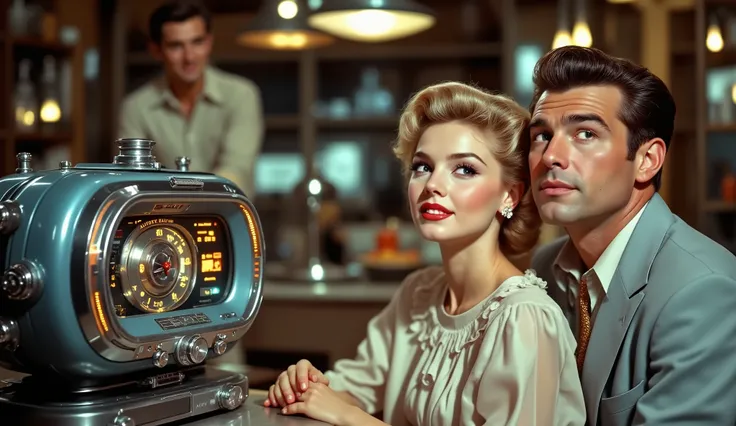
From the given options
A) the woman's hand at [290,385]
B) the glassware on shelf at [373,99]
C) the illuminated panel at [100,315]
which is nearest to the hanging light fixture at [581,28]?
the glassware on shelf at [373,99]

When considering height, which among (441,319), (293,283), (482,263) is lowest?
(293,283)

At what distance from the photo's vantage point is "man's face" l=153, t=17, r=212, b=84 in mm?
3115

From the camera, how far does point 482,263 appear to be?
1.62 meters

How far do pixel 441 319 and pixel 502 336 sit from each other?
0.25m

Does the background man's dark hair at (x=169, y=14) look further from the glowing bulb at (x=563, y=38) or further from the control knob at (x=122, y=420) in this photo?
the control knob at (x=122, y=420)

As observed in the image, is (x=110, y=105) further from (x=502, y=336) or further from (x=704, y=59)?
(x=502, y=336)

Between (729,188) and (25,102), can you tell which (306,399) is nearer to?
(25,102)

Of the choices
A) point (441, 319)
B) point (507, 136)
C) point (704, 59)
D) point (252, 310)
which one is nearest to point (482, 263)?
point (441, 319)

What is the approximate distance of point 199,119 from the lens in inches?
137

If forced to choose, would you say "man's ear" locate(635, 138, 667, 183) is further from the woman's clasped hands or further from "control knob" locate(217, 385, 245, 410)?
"control knob" locate(217, 385, 245, 410)

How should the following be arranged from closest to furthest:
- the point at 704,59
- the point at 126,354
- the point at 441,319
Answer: the point at 126,354, the point at 441,319, the point at 704,59

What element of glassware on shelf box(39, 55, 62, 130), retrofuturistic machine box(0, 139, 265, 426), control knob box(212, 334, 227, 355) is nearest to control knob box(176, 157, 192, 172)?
retrofuturistic machine box(0, 139, 265, 426)

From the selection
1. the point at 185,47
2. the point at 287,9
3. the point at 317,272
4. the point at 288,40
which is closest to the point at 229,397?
the point at 287,9

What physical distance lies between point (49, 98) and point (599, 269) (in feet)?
12.5
